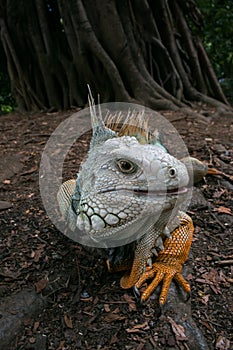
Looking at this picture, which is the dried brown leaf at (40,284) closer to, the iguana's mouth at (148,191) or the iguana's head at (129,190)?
the iguana's head at (129,190)

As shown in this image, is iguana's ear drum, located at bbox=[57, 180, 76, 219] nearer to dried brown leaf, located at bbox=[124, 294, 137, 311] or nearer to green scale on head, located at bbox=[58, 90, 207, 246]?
green scale on head, located at bbox=[58, 90, 207, 246]

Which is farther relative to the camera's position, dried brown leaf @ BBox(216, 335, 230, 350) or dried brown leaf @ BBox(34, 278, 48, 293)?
dried brown leaf @ BBox(34, 278, 48, 293)

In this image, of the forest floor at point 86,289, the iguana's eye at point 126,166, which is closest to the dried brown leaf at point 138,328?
the forest floor at point 86,289

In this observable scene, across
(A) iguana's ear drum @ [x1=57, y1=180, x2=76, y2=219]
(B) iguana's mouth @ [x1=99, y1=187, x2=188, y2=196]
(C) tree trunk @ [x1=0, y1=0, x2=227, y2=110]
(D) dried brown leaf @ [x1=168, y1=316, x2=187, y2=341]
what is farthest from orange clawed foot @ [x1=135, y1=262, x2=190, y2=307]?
(C) tree trunk @ [x1=0, y1=0, x2=227, y2=110]

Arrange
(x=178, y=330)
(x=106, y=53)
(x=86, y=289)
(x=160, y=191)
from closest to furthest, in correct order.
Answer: (x=160, y=191) → (x=178, y=330) → (x=86, y=289) → (x=106, y=53)

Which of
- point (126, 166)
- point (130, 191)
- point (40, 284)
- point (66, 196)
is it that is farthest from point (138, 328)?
point (66, 196)

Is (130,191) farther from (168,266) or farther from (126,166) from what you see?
(168,266)

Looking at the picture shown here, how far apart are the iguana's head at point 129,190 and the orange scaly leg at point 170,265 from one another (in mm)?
357

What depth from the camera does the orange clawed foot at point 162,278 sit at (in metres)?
2.35

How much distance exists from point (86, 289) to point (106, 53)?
4.51m

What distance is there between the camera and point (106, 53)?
6223 mm

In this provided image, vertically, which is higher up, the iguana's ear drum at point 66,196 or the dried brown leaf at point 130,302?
the iguana's ear drum at point 66,196

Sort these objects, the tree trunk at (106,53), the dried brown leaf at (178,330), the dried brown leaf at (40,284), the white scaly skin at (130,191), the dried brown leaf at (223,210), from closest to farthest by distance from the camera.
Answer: the white scaly skin at (130,191) < the dried brown leaf at (178,330) < the dried brown leaf at (40,284) < the dried brown leaf at (223,210) < the tree trunk at (106,53)

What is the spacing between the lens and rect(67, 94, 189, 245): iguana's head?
2066 mm
